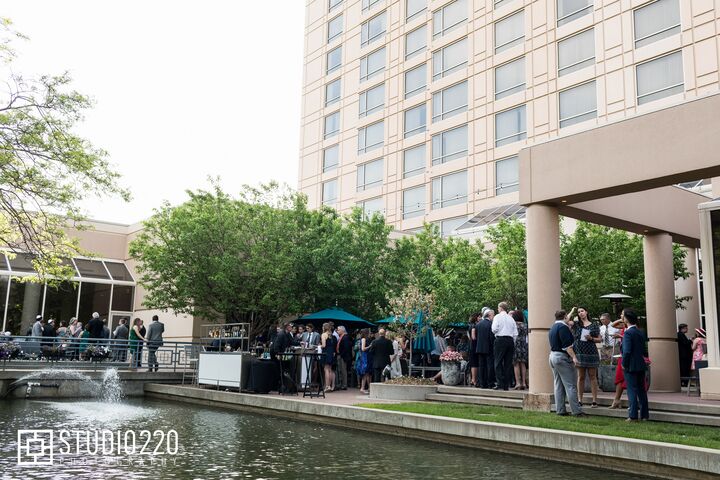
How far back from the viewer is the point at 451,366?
1641 cm

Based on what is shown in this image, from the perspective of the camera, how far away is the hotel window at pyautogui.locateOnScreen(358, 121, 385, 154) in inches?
1766

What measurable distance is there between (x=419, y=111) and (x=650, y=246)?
28.2 m

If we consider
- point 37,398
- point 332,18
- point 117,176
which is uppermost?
point 332,18

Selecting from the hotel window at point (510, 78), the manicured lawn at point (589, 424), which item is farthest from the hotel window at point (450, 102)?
the manicured lawn at point (589, 424)

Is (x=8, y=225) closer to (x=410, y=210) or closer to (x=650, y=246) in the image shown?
(x=650, y=246)

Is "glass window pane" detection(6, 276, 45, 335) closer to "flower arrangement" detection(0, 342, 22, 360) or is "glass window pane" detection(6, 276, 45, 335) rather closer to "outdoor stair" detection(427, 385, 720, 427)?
"flower arrangement" detection(0, 342, 22, 360)

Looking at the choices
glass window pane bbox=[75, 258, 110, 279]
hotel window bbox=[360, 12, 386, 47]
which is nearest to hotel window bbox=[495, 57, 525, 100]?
hotel window bbox=[360, 12, 386, 47]

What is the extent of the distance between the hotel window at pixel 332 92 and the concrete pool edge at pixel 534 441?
37442mm

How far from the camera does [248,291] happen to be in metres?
23.8

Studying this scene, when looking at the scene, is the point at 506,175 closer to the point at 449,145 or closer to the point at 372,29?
the point at 449,145

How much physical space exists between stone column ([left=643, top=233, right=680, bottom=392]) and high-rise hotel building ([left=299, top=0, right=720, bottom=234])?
966 cm

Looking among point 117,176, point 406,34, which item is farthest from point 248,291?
point 406,34

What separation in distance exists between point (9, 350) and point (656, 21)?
95.5ft

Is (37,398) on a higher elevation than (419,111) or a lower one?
lower
